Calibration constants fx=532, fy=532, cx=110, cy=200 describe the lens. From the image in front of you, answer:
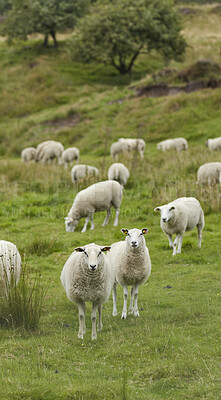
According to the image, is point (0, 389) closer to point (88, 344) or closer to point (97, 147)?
point (88, 344)

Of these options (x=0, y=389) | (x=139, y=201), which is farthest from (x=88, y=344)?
(x=139, y=201)

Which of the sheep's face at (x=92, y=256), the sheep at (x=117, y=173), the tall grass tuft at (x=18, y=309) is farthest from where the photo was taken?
the sheep at (x=117, y=173)

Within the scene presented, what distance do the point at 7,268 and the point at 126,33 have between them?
36744 millimetres

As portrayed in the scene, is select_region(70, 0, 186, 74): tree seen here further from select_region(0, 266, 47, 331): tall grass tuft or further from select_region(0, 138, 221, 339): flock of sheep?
select_region(0, 266, 47, 331): tall grass tuft

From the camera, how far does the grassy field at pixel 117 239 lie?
5.83 m

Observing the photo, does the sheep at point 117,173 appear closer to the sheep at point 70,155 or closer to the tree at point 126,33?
the sheep at point 70,155

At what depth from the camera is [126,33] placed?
138 feet

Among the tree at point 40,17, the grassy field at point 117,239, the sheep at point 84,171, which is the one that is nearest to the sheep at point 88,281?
the grassy field at point 117,239

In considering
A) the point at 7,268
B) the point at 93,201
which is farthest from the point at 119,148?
the point at 7,268

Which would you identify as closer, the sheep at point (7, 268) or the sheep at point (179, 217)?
the sheep at point (7, 268)

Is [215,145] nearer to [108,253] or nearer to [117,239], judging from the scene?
[117,239]

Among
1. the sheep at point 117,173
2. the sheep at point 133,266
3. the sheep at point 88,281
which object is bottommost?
the sheep at point 117,173

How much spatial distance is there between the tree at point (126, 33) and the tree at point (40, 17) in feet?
17.9

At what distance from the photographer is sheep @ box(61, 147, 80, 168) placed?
25.6 meters
